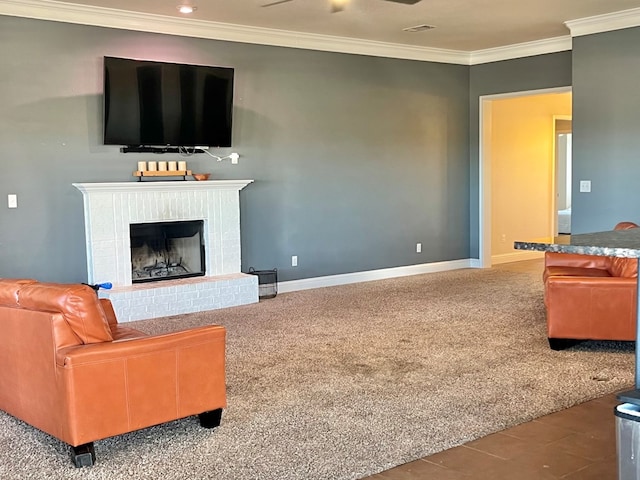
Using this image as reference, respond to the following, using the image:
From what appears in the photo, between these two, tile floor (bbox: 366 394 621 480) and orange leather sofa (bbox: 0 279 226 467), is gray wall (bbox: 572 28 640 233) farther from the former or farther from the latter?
orange leather sofa (bbox: 0 279 226 467)

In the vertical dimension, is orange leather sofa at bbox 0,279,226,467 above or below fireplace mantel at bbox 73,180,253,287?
below

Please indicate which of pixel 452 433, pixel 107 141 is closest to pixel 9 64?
pixel 107 141

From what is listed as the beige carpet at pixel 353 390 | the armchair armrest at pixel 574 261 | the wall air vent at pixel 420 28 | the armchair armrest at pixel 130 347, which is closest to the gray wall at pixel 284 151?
the wall air vent at pixel 420 28

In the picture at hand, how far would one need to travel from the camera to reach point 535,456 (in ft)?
10.2

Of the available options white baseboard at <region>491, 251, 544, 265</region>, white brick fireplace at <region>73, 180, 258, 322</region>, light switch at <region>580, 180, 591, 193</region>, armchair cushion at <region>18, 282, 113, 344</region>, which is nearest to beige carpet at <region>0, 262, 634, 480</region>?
white brick fireplace at <region>73, 180, 258, 322</region>

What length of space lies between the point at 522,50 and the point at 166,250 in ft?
16.3

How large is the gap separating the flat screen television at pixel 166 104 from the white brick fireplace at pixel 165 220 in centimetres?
44

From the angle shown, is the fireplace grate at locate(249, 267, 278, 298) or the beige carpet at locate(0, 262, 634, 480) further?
the fireplace grate at locate(249, 267, 278, 298)

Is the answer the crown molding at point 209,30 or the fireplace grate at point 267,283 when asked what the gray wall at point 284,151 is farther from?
the fireplace grate at point 267,283

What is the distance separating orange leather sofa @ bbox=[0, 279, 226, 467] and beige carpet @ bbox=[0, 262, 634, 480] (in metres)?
0.17

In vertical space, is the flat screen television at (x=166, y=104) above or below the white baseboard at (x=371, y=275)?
above

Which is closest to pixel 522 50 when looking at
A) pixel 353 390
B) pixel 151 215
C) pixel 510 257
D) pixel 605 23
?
pixel 605 23

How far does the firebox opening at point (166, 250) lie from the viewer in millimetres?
6652

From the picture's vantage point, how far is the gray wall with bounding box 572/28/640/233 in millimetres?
6941
